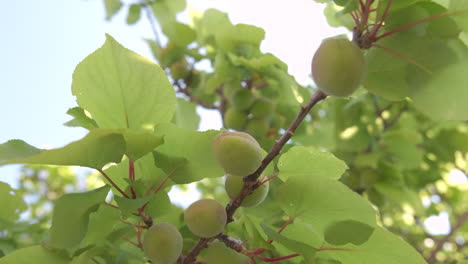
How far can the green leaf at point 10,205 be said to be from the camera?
947 millimetres

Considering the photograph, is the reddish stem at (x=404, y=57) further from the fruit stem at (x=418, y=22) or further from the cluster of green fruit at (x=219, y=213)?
the cluster of green fruit at (x=219, y=213)

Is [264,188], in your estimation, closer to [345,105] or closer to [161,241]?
[161,241]

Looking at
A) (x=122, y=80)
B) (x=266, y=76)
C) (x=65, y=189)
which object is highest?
(x=122, y=80)

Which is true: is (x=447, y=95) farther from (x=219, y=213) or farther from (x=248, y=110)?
(x=248, y=110)

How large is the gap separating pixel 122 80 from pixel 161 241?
27 cm

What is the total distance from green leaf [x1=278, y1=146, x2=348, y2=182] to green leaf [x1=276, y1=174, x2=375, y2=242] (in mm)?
26

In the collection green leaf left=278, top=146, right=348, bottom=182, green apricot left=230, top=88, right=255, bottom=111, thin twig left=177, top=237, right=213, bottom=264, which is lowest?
green apricot left=230, top=88, right=255, bottom=111

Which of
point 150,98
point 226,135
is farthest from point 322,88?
point 150,98

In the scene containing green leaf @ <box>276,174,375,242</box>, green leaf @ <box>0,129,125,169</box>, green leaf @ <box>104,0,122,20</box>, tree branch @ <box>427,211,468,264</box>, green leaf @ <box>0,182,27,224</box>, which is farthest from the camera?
green leaf @ <box>104,0,122,20</box>

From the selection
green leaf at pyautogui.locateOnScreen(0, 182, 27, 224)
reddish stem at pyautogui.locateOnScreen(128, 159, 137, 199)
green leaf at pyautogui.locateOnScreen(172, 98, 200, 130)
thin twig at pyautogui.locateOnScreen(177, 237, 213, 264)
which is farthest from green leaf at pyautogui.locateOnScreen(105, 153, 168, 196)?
green leaf at pyautogui.locateOnScreen(172, 98, 200, 130)

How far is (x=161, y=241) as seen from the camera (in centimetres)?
72

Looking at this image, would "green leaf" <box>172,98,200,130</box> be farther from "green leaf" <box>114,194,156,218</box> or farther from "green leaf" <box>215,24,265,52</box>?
"green leaf" <box>114,194,156,218</box>

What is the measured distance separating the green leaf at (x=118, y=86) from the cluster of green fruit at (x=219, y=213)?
14 centimetres

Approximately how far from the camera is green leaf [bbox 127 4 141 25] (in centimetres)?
201
